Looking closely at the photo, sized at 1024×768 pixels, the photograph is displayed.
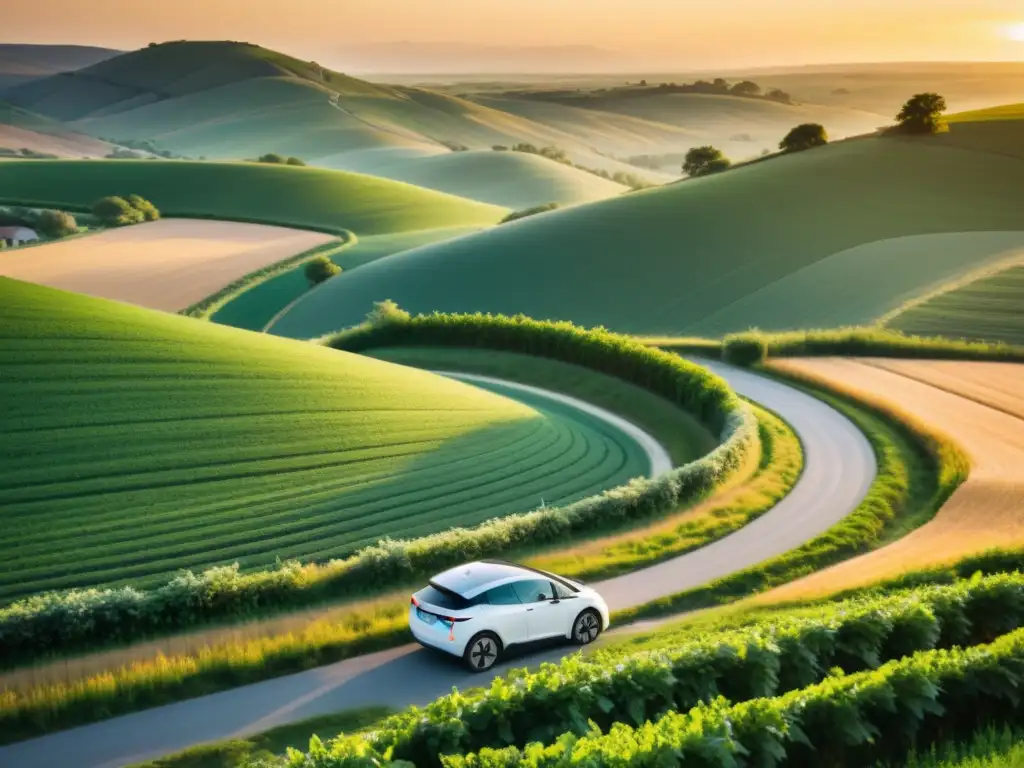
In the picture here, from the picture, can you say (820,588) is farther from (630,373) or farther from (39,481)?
(630,373)

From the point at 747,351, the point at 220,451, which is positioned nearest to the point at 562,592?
the point at 220,451

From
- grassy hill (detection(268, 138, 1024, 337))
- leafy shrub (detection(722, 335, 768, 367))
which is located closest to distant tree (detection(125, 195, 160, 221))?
grassy hill (detection(268, 138, 1024, 337))

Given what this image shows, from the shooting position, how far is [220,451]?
92.0ft

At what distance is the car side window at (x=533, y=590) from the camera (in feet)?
62.3

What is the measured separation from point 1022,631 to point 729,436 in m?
19.2

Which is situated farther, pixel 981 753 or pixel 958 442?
pixel 958 442

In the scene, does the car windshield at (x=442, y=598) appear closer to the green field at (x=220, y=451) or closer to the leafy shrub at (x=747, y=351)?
the green field at (x=220, y=451)

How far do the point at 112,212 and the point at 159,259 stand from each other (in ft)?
73.3

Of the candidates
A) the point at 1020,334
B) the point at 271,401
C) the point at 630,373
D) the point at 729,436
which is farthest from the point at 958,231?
the point at 271,401

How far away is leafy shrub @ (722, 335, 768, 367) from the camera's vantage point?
4894 centimetres

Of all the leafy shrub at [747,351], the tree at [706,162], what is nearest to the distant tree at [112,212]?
the tree at [706,162]

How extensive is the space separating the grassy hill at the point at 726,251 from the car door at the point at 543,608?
4713cm

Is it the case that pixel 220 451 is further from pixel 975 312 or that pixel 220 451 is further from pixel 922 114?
pixel 922 114

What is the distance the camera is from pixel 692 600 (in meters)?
22.1
